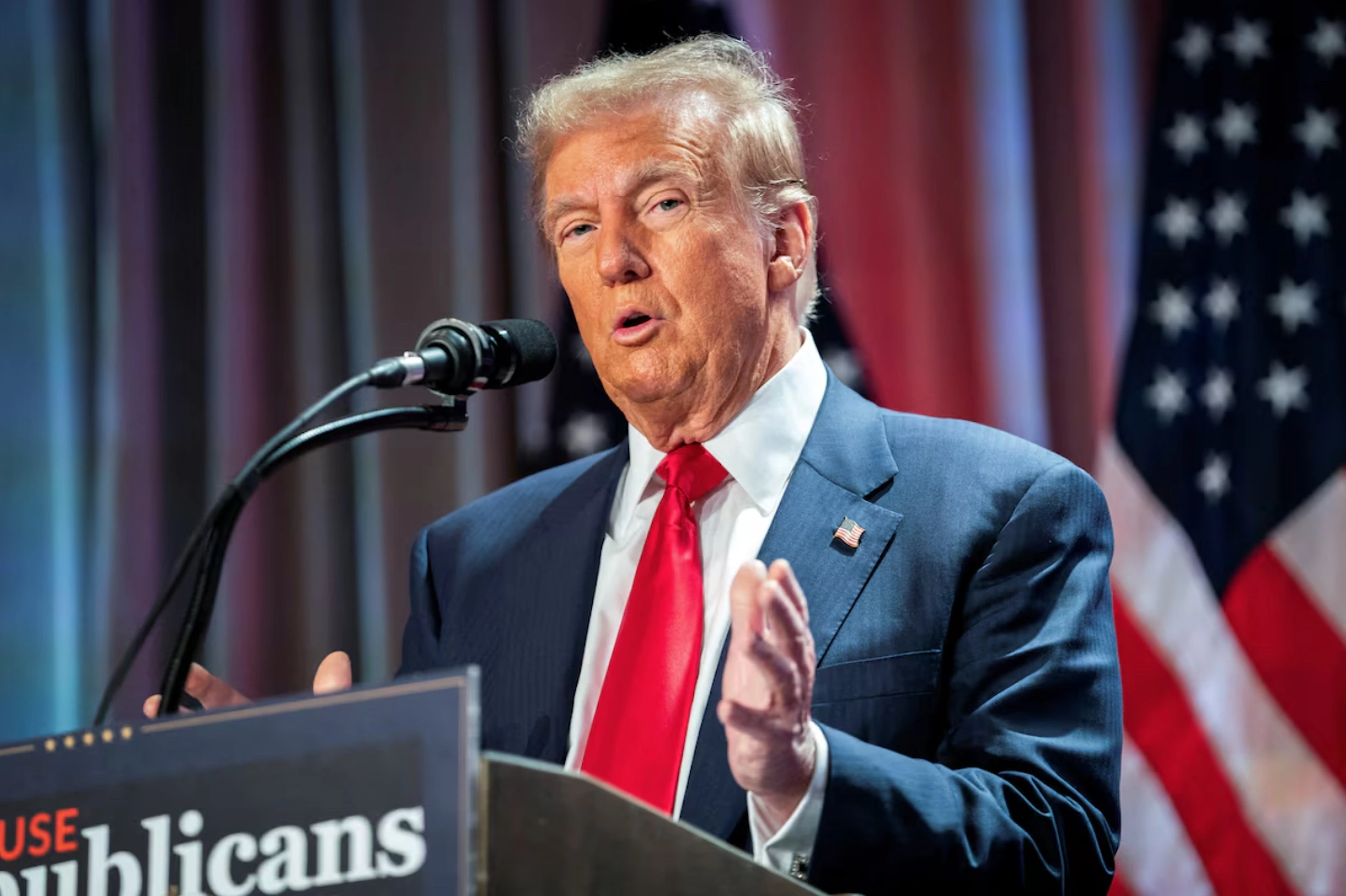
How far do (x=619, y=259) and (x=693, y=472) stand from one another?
30 cm

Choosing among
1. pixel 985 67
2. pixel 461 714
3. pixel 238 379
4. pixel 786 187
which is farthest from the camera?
pixel 238 379

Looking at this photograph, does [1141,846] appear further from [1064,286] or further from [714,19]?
[714,19]

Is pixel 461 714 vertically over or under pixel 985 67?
under

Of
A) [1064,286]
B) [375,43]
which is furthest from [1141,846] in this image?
[375,43]

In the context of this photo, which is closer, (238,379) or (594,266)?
(594,266)

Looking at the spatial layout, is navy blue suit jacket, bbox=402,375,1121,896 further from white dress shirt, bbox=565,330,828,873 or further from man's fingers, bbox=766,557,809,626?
man's fingers, bbox=766,557,809,626

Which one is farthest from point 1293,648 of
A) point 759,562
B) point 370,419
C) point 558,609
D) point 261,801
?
point 261,801

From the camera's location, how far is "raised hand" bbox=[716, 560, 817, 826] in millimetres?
1131

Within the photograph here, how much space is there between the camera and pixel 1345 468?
124 inches

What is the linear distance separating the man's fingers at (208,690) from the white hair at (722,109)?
93cm

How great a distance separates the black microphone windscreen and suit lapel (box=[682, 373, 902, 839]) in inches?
15.7

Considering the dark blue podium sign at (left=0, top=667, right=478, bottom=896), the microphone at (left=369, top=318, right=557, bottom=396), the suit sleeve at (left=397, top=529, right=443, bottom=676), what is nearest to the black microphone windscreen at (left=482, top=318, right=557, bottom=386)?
the microphone at (left=369, top=318, right=557, bottom=396)

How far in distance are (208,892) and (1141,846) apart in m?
2.48

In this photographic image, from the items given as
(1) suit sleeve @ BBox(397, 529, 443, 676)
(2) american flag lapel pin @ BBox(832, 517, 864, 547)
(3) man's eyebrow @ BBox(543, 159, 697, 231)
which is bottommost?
(1) suit sleeve @ BBox(397, 529, 443, 676)
